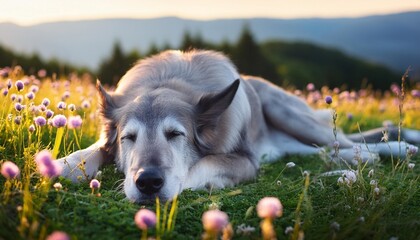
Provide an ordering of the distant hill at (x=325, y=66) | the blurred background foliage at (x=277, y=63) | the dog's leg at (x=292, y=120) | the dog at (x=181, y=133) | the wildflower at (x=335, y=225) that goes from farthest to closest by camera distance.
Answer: the distant hill at (x=325, y=66), the blurred background foliage at (x=277, y=63), the dog's leg at (x=292, y=120), the dog at (x=181, y=133), the wildflower at (x=335, y=225)

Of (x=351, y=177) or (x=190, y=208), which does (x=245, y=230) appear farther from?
(x=351, y=177)

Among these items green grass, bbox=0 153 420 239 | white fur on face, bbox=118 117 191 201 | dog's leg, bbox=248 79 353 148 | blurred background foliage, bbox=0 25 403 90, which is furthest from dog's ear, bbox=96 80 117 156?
blurred background foliage, bbox=0 25 403 90

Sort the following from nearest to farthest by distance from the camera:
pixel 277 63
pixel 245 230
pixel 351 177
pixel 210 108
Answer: pixel 245 230
pixel 351 177
pixel 210 108
pixel 277 63

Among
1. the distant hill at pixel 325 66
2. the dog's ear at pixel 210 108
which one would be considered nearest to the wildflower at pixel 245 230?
the dog's ear at pixel 210 108

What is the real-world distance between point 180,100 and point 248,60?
1288 inches

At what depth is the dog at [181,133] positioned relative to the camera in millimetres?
3830

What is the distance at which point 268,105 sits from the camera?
6773mm

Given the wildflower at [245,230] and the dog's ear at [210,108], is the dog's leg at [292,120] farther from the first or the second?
the wildflower at [245,230]

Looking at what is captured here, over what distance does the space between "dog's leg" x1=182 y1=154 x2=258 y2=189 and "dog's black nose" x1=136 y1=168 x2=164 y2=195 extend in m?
0.55

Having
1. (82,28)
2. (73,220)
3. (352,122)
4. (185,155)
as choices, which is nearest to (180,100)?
(185,155)

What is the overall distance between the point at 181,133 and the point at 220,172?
2.16 ft

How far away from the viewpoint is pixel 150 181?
11.7ft

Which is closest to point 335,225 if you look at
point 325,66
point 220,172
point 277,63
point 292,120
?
point 220,172

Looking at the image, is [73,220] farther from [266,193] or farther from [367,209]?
[367,209]
